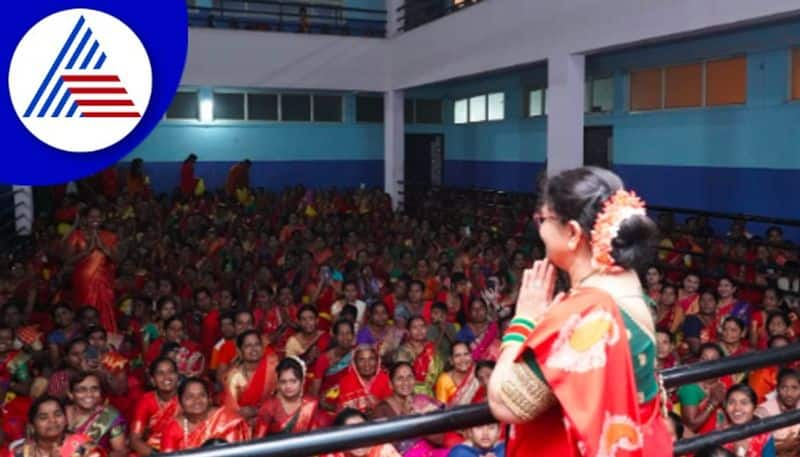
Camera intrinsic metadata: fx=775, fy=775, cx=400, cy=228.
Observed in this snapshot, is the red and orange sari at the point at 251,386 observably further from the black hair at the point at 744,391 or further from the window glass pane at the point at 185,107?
the window glass pane at the point at 185,107

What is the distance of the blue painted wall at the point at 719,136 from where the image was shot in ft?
26.1

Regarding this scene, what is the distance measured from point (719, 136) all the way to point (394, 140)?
4910 millimetres

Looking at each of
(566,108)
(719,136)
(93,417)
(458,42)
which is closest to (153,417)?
(93,417)

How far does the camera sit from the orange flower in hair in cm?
131

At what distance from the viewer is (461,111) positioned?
1498 centimetres

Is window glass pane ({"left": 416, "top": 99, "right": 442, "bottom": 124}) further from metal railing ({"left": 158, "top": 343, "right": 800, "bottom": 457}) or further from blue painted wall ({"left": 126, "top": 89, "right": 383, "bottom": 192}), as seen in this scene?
metal railing ({"left": 158, "top": 343, "right": 800, "bottom": 457})

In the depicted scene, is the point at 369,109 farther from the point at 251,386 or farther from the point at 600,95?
the point at 251,386

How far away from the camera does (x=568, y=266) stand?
1395 millimetres

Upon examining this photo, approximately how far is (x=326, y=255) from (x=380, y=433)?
21.9ft

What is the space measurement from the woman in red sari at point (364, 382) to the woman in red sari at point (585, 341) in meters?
3.07

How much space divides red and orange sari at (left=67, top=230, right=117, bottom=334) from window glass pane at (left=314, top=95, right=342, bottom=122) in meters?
8.38

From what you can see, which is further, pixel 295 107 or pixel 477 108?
pixel 477 108

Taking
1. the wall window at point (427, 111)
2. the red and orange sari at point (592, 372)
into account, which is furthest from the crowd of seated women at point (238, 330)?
the wall window at point (427, 111)

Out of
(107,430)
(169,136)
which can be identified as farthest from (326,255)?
(169,136)
